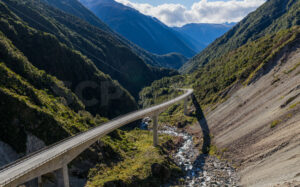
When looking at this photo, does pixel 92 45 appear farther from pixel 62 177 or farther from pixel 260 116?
pixel 62 177

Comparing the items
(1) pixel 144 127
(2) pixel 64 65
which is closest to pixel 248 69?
(1) pixel 144 127

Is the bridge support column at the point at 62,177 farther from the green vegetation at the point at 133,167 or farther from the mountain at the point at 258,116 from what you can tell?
the mountain at the point at 258,116

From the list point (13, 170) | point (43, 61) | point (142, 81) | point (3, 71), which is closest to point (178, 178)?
point (13, 170)

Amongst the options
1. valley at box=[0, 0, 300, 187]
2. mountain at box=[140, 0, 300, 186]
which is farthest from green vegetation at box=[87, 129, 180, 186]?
mountain at box=[140, 0, 300, 186]

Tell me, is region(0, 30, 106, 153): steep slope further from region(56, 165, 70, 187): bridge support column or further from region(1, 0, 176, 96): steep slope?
region(1, 0, 176, 96): steep slope

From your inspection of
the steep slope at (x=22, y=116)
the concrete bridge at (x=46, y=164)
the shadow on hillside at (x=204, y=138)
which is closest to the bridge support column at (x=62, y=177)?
the concrete bridge at (x=46, y=164)

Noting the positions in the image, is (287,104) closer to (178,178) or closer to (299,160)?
(299,160)
